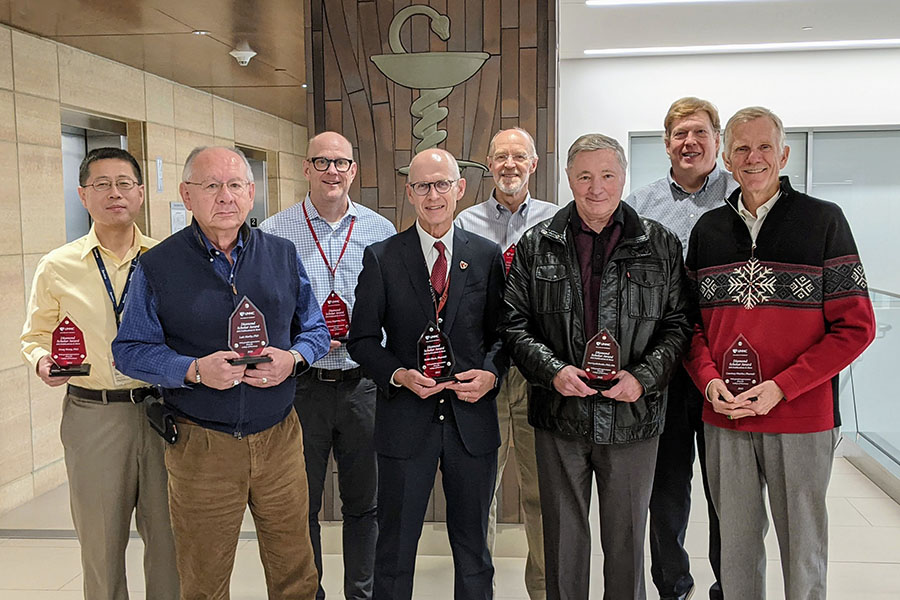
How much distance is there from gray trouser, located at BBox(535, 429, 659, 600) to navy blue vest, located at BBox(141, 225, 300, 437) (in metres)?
0.93

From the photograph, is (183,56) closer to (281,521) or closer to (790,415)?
(281,521)

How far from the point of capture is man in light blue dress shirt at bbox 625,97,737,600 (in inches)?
115

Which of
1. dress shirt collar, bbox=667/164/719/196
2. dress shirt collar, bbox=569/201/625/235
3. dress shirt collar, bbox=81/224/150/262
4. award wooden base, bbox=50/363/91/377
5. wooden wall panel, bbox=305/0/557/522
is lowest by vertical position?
award wooden base, bbox=50/363/91/377

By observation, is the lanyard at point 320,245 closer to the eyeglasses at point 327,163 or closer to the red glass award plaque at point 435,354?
the eyeglasses at point 327,163

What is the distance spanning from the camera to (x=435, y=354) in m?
2.42

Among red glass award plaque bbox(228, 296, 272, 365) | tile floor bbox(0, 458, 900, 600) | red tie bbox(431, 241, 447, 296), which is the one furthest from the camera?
tile floor bbox(0, 458, 900, 600)

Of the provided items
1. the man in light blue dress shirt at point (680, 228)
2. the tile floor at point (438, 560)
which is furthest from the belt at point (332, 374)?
the man in light blue dress shirt at point (680, 228)

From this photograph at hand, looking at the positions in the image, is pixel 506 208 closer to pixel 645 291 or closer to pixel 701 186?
pixel 701 186

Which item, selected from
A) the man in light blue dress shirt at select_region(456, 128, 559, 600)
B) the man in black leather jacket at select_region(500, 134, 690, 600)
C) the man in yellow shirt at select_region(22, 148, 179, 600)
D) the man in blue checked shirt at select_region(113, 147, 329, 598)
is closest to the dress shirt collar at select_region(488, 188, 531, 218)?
the man in light blue dress shirt at select_region(456, 128, 559, 600)

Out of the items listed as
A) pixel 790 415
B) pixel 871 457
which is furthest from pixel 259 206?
pixel 790 415

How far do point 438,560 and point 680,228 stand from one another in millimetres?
1981

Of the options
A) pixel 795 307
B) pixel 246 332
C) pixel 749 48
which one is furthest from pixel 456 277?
pixel 749 48

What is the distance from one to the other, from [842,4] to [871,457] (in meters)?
3.18

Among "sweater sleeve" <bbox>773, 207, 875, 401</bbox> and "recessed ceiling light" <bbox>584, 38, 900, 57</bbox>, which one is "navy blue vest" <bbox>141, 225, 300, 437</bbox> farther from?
"recessed ceiling light" <bbox>584, 38, 900, 57</bbox>
